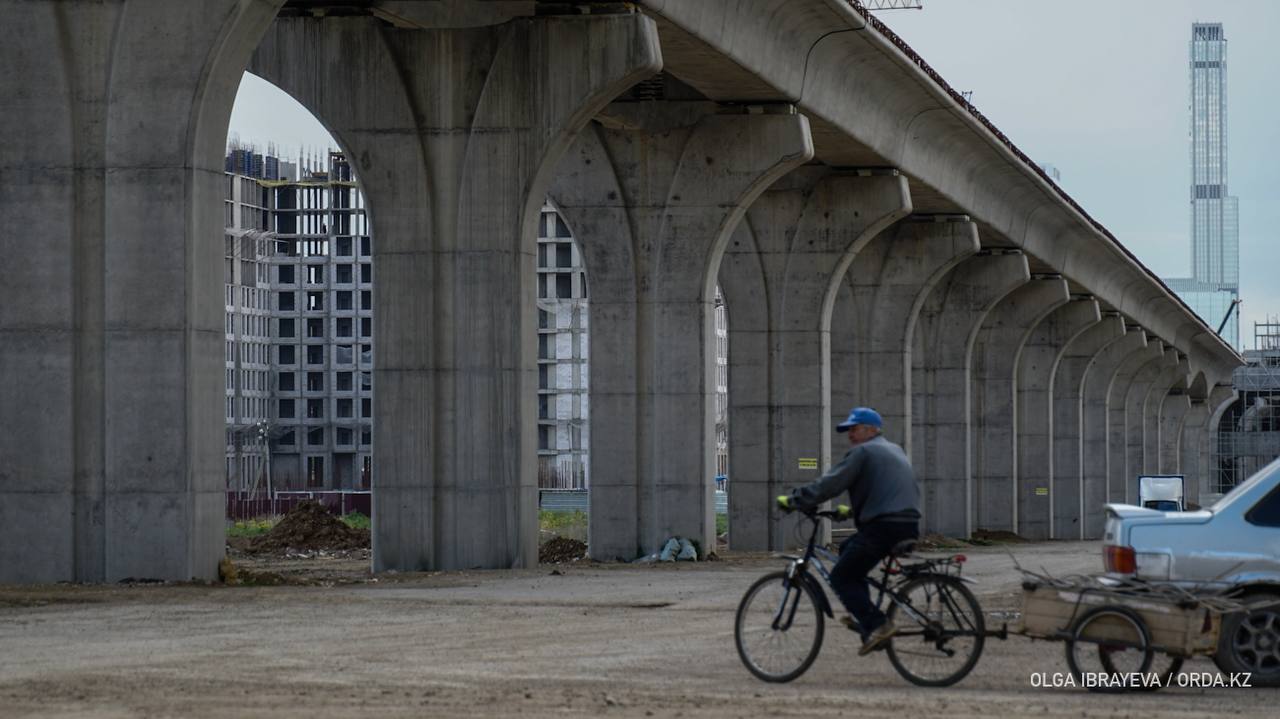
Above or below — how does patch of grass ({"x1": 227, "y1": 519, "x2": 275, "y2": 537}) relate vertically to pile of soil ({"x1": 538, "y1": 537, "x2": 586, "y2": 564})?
below

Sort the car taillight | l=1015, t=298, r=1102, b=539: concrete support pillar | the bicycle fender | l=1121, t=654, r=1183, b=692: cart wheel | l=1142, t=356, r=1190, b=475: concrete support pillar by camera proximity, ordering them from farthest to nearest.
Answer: l=1142, t=356, r=1190, b=475: concrete support pillar
l=1015, t=298, r=1102, b=539: concrete support pillar
the car taillight
l=1121, t=654, r=1183, b=692: cart wheel
the bicycle fender

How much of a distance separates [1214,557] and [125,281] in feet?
38.5

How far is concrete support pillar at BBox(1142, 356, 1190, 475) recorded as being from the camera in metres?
108

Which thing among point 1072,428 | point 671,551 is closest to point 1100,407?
point 1072,428

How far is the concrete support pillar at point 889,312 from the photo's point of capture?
49.2 m

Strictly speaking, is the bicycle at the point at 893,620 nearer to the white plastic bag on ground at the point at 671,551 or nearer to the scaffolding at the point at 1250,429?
the white plastic bag on ground at the point at 671,551

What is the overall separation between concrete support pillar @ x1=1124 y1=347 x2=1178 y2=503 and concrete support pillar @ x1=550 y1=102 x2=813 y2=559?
218 feet

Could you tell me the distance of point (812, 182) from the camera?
42062 millimetres

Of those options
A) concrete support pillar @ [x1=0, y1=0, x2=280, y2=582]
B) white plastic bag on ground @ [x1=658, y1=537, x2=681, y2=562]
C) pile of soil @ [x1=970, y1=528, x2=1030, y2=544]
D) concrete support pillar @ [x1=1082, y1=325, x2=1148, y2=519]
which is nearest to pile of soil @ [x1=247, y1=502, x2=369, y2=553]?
white plastic bag on ground @ [x1=658, y1=537, x2=681, y2=562]

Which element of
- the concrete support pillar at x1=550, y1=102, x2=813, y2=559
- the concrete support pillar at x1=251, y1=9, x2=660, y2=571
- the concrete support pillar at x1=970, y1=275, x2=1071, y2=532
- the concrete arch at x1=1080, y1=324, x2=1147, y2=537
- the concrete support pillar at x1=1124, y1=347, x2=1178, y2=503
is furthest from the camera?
the concrete support pillar at x1=1124, y1=347, x2=1178, y2=503

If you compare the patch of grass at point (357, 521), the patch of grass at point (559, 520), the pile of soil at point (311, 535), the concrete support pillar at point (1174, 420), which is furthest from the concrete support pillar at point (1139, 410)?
the pile of soil at point (311, 535)

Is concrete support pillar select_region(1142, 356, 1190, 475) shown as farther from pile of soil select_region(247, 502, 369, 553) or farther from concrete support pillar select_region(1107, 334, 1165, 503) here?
pile of soil select_region(247, 502, 369, 553)

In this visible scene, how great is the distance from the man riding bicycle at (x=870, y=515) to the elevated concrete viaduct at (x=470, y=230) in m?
9.77

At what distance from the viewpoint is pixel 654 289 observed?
3600cm
